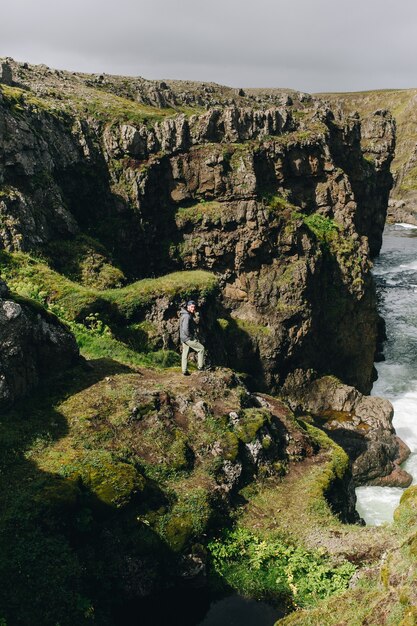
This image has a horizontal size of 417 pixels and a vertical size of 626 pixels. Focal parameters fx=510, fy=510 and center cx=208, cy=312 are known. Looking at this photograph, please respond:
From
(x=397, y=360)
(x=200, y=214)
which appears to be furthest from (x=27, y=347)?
(x=397, y=360)

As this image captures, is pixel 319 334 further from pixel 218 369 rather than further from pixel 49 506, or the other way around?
pixel 49 506

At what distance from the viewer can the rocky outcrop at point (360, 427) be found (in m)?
30.2

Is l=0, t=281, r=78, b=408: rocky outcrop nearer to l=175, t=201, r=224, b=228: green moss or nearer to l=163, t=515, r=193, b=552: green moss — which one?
l=163, t=515, r=193, b=552: green moss

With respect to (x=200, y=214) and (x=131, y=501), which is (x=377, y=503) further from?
(x=200, y=214)

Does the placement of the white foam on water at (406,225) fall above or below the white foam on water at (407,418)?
above

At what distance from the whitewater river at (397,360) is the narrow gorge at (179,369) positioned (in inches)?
61.7

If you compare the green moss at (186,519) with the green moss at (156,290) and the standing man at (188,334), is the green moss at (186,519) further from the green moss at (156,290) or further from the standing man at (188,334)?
the green moss at (156,290)

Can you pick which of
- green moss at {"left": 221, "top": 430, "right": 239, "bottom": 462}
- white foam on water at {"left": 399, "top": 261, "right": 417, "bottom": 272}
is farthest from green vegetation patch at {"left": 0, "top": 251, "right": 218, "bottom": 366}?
white foam on water at {"left": 399, "top": 261, "right": 417, "bottom": 272}

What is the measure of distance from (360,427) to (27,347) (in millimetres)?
25558

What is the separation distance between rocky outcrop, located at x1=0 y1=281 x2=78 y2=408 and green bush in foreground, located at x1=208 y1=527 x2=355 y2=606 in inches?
283

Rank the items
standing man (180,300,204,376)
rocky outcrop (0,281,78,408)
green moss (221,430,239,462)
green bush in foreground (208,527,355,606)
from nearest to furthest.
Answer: green bush in foreground (208,527,355,606)
rocky outcrop (0,281,78,408)
green moss (221,430,239,462)
standing man (180,300,204,376)

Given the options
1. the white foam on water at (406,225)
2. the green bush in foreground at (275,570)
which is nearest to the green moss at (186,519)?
the green bush in foreground at (275,570)

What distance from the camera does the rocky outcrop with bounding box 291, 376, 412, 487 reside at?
30219mm

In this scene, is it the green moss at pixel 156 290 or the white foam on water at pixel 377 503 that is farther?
the white foam on water at pixel 377 503
